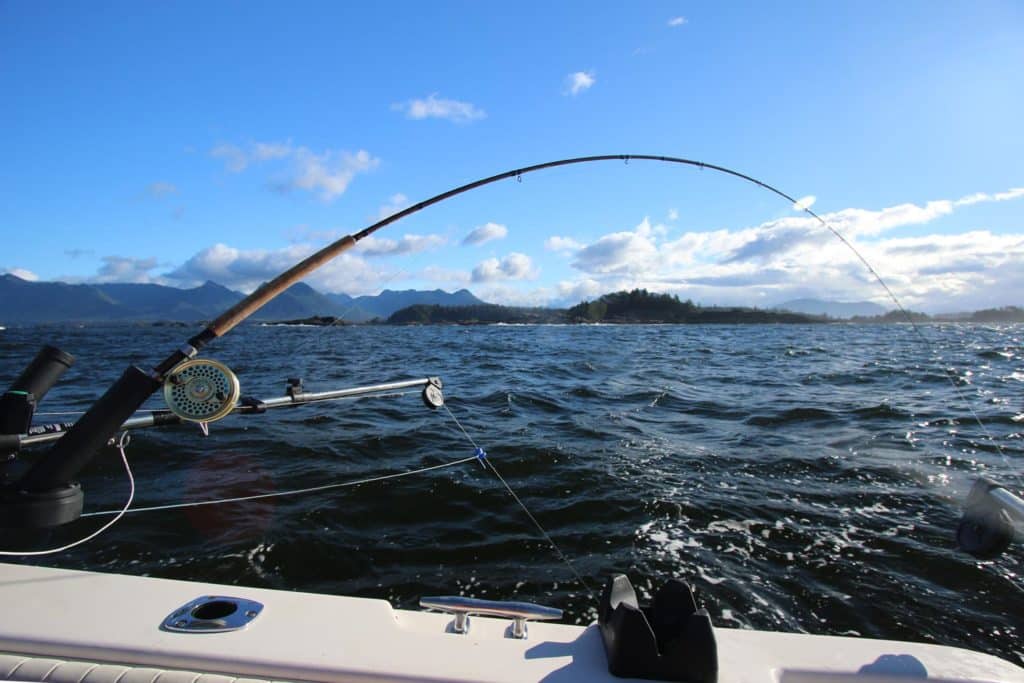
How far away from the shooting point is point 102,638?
210 centimetres

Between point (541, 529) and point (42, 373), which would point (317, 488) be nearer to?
point (541, 529)

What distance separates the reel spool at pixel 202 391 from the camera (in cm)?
290

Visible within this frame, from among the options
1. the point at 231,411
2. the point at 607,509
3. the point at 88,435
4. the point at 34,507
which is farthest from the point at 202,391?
the point at 607,509

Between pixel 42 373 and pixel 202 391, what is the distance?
48.5 inches

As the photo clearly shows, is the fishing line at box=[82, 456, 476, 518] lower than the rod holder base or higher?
lower

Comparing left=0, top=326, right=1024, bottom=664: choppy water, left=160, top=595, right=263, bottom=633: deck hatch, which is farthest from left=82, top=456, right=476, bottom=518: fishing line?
left=160, top=595, right=263, bottom=633: deck hatch

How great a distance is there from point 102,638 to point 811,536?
5687mm

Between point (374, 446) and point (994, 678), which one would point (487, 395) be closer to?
point (374, 446)

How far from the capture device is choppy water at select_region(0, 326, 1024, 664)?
430 cm

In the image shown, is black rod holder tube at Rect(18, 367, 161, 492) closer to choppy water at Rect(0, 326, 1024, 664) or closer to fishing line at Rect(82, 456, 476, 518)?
choppy water at Rect(0, 326, 1024, 664)

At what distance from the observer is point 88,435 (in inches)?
103

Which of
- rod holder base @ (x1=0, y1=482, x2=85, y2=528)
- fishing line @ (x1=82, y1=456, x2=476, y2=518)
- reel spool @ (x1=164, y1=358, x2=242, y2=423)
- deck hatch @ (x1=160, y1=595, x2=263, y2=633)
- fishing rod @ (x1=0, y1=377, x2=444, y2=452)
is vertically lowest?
fishing line @ (x1=82, y1=456, x2=476, y2=518)

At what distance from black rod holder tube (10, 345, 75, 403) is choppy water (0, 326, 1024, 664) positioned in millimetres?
2021

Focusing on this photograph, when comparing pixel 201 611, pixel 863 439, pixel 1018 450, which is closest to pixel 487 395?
pixel 863 439
